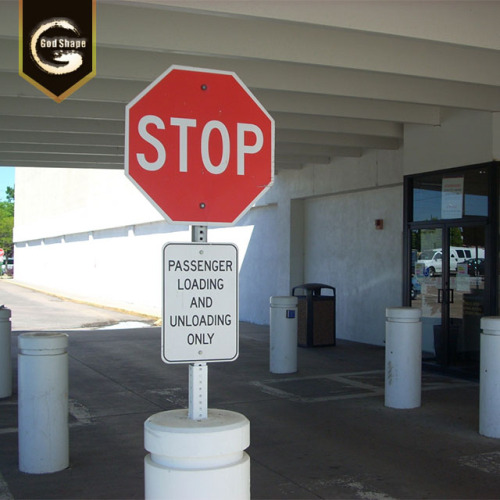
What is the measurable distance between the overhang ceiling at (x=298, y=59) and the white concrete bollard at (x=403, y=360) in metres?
3.01

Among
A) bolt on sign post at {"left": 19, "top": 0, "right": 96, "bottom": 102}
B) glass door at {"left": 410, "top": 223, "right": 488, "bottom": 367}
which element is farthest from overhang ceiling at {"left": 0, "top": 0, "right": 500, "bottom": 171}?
glass door at {"left": 410, "top": 223, "right": 488, "bottom": 367}

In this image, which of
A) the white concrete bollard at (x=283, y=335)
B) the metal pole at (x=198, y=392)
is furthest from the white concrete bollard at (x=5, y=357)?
the metal pole at (x=198, y=392)

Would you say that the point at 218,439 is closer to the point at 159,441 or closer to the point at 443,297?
the point at 159,441

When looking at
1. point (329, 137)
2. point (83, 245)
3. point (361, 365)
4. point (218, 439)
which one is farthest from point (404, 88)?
point (83, 245)

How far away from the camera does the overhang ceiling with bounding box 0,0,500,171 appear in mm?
6730

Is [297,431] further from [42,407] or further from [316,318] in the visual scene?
[316,318]

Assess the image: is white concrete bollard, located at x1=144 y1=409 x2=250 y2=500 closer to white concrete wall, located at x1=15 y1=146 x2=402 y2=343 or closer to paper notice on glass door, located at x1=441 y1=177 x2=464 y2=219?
paper notice on glass door, located at x1=441 y1=177 x2=464 y2=219

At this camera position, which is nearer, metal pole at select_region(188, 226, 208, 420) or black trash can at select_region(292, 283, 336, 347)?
metal pole at select_region(188, 226, 208, 420)

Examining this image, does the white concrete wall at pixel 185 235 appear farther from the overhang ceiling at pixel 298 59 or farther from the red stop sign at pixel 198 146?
the red stop sign at pixel 198 146

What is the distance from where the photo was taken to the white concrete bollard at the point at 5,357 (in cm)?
892

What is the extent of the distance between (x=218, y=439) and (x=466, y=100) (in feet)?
26.2

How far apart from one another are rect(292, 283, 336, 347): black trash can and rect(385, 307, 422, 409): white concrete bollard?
5347mm

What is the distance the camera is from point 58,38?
22.8ft

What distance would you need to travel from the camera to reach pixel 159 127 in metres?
3.39
